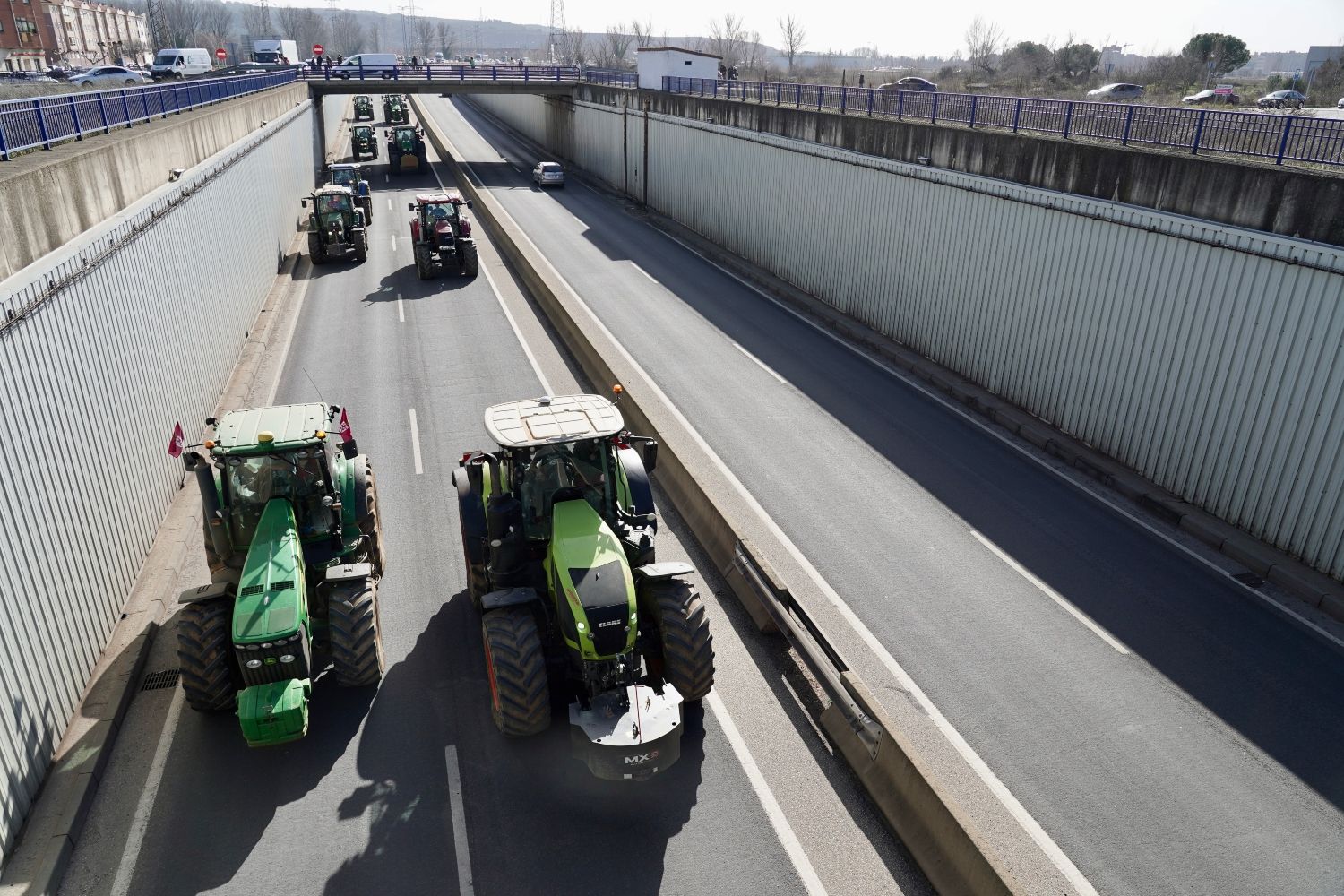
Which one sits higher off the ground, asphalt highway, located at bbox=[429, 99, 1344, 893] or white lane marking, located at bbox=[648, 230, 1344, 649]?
asphalt highway, located at bbox=[429, 99, 1344, 893]

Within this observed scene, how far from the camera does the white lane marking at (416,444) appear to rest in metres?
14.8

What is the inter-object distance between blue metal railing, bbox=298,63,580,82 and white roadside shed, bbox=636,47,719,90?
15.8ft

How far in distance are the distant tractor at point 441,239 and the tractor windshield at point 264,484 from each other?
18723mm

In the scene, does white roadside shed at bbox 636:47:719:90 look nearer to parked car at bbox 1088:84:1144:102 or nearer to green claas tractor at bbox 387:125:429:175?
green claas tractor at bbox 387:125:429:175

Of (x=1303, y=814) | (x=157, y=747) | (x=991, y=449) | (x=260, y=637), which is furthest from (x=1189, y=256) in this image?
(x=157, y=747)

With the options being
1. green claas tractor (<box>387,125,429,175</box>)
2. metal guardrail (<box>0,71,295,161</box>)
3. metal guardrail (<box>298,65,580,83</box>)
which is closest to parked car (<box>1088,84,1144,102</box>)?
metal guardrail (<box>298,65,580,83</box>)

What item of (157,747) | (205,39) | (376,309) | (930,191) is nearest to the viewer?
(157,747)

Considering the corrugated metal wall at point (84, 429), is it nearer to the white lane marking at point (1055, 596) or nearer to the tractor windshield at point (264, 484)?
the tractor windshield at point (264, 484)

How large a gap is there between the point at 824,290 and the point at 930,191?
5479 mm

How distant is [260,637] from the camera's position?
7.98 meters

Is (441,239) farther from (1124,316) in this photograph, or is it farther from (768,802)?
(768,802)

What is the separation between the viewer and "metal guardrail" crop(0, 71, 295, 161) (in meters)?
11.4

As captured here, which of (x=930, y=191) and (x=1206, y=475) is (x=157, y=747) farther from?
(x=930, y=191)

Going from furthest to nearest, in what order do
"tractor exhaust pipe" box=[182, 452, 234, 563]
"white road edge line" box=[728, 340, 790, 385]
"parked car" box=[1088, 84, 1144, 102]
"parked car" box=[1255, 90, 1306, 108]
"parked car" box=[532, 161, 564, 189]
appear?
"parked car" box=[532, 161, 564, 189] < "parked car" box=[1088, 84, 1144, 102] < "parked car" box=[1255, 90, 1306, 108] < "white road edge line" box=[728, 340, 790, 385] < "tractor exhaust pipe" box=[182, 452, 234, 563]
